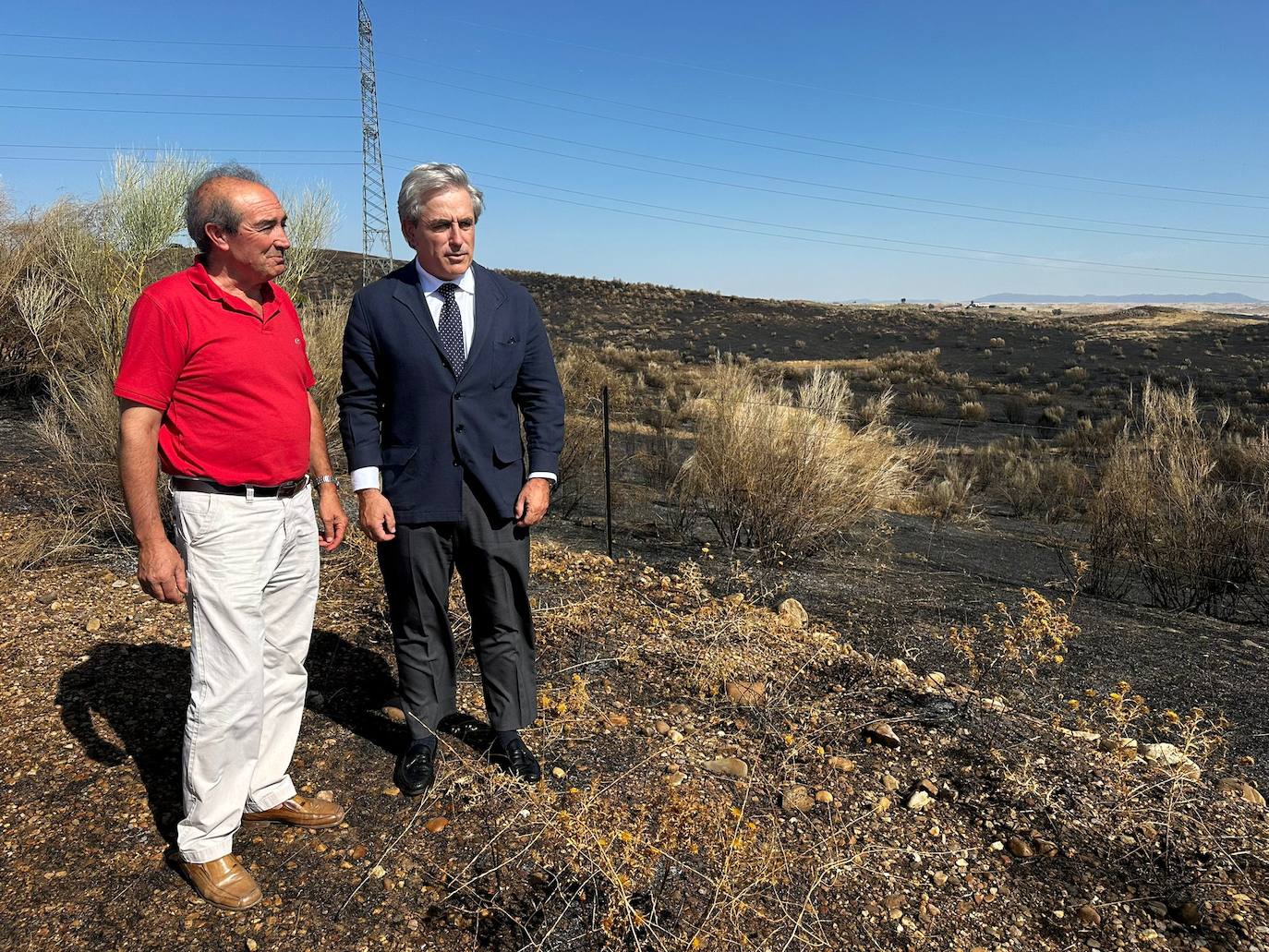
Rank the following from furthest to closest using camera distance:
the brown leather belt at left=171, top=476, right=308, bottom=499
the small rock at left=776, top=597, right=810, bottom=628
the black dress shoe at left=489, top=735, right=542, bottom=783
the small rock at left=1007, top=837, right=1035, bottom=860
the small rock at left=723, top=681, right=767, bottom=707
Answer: the small rock at left=776, top=597, right=810, bottom=628, the small rock at left=723, top=681, right=767, bottom=707, the black dress shoe at left=489, top=735, right=542, bottom=783, the small rock at left=1007, top=837, right=1035, bottom=860, the brown leather belt at left=171, top=476, right=308, bottom=499

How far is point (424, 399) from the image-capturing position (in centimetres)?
246

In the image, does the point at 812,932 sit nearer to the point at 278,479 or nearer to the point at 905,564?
the point at 278,479

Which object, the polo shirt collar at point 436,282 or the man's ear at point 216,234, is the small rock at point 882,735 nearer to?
the polo shirt collar at point 436,282

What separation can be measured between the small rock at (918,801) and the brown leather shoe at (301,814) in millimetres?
1798

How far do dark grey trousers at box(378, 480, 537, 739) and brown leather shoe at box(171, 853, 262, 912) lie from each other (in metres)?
0.67

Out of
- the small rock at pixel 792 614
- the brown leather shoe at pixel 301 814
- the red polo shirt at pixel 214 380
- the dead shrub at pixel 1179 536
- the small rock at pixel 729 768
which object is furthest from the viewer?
the dead shrub at pixel 1179 536

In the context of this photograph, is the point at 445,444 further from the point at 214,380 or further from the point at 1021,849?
the point at 1021,849

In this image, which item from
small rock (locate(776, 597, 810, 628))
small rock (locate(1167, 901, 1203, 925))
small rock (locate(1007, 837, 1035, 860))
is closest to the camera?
small rock (locate(1167, 901, 1203, 925))

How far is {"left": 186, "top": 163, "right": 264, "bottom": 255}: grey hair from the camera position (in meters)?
1.99

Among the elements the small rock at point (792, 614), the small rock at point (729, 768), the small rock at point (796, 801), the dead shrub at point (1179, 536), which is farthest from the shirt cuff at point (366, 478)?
the dead shrub at point (1179, 536)

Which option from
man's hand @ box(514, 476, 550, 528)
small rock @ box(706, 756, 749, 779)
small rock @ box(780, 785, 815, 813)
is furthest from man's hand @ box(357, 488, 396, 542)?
small rock @ box(780, 785, 815, 813)

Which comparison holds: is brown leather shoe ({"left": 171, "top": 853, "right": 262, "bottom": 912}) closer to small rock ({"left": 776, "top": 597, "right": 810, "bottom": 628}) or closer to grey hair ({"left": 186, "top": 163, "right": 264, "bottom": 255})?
grey hair ({"left": 186, "top": 163, "right": 264, "bottom": 255})

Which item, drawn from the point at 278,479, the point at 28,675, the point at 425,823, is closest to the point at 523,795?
the point at 425,823

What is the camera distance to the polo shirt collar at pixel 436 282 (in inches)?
97.1
